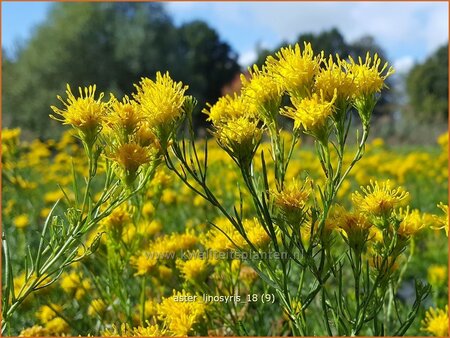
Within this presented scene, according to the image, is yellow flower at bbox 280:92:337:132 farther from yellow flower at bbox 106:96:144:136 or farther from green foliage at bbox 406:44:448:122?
green foliage at bbox 406:44:448:122

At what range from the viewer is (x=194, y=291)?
3.26 ft

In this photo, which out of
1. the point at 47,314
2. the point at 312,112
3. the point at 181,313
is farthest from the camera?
the point at 47,314

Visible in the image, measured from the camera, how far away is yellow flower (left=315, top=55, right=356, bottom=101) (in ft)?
2.36

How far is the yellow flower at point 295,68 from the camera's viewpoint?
2.39ft

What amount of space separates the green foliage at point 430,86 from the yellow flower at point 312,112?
13.4 m

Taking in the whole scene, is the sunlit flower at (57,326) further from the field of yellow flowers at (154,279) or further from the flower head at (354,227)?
the flower head at (354,227)

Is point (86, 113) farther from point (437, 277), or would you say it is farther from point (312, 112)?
point (437, 277)

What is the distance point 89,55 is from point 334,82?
9.65 meters

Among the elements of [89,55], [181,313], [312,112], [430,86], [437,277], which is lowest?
[181,313]

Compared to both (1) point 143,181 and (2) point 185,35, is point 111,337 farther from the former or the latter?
(2) point 185,35

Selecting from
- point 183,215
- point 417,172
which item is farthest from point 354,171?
point 183,215

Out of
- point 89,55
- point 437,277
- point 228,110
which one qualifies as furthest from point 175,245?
point 89,55

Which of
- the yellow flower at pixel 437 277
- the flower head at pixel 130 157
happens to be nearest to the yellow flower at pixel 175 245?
the flower head at pixel 130 157

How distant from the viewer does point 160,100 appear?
2.42 feet
